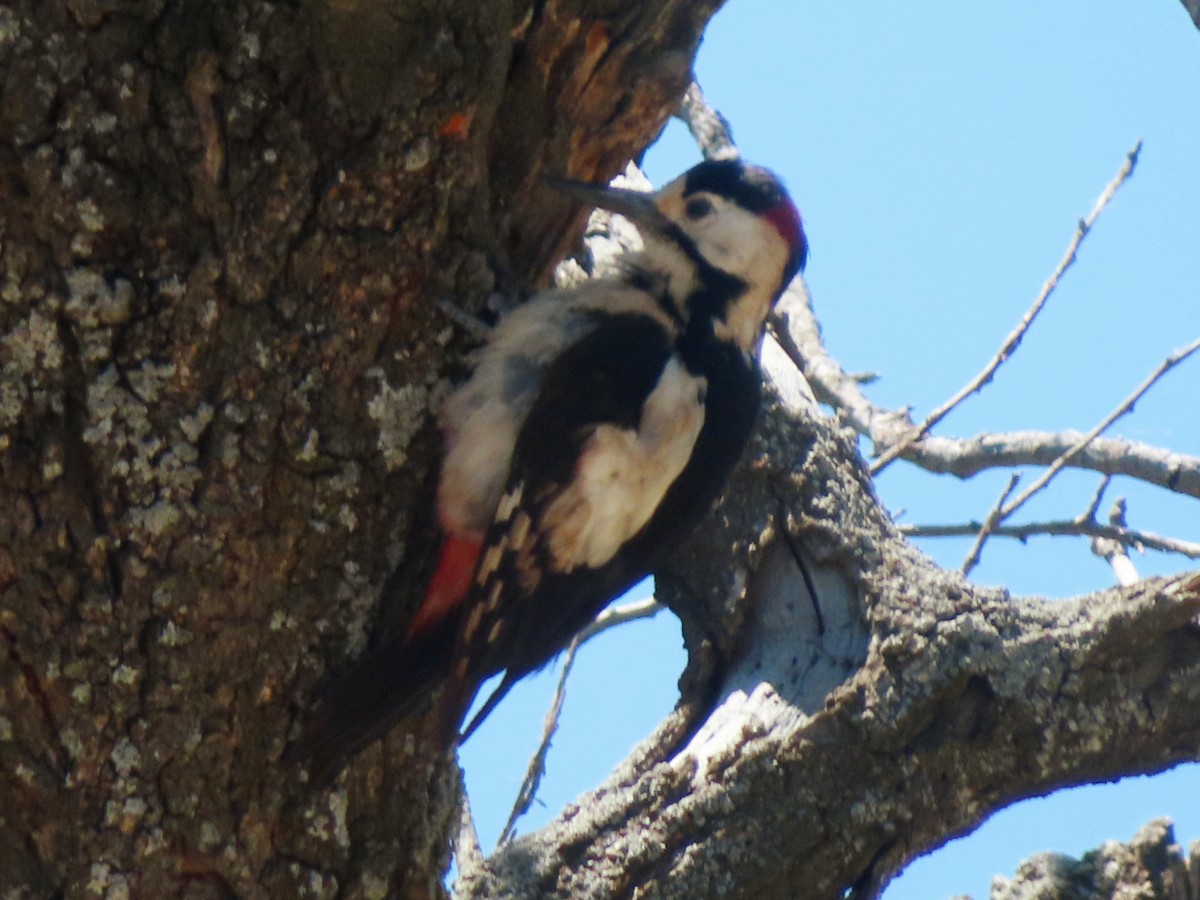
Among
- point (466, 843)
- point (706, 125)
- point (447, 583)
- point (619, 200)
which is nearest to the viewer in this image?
point (447, 583)

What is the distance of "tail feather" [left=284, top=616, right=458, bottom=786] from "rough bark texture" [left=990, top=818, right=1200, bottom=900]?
1.03 m

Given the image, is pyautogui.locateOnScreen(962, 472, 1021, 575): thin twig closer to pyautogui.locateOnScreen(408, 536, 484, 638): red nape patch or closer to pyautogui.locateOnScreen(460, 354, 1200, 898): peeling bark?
pyautogui.locateOnScreen(460, 354, 1200, 898): peeling bark

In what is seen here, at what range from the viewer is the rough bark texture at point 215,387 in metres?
1.53

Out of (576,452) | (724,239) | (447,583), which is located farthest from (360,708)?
(724,239)

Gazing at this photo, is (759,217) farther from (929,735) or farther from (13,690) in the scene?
(13,690)

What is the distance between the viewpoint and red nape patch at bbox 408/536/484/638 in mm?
1902

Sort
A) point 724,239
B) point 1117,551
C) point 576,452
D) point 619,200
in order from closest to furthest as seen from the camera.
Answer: point 576,452 < point 619,200 < point 724,239 < point 1117,551

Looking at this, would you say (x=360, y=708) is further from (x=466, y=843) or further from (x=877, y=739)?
(x=466, y=843)

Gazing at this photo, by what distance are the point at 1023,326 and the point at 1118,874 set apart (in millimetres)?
1132

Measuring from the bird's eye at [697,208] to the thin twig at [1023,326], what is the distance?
0.64 m

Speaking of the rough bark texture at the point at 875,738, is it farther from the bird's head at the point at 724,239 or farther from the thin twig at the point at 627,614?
the thin twig at the point at 627,614

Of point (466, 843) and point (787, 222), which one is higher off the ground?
point (787, 222)

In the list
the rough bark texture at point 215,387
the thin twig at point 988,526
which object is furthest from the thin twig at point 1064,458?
the rough bark texture at point 215,387

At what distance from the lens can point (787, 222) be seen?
2.48m
